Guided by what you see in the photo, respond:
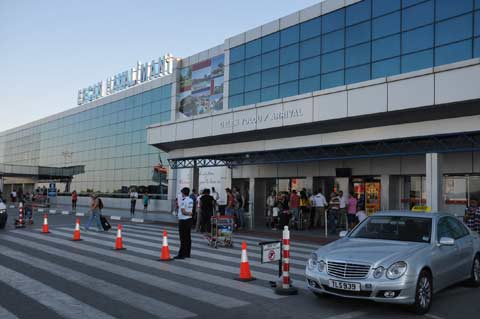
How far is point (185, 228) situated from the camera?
11.7m

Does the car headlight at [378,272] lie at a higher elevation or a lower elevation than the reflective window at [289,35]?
lower

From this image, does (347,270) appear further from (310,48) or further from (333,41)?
(310,48)

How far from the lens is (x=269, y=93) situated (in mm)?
30172

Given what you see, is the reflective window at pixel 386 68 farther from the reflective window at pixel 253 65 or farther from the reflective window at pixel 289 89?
the reflective window at pixel 253 65

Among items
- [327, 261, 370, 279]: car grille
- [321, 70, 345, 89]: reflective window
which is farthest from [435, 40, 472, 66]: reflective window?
[327, 261, 370, 279]: car grille

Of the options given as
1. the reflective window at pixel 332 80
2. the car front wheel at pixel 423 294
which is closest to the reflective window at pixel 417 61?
the reflective window at pixel 332 80

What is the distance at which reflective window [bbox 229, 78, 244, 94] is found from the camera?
32.6m

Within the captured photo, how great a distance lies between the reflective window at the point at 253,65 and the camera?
1230 inches

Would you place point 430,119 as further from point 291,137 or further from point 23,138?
point 23,138

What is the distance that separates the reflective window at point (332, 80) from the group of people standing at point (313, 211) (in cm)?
708

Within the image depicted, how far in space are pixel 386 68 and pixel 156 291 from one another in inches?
759

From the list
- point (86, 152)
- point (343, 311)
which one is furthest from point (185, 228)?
point (86, 152)

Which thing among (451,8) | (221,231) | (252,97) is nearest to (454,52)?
(451,8)

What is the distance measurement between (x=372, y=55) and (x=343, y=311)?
1989cm
